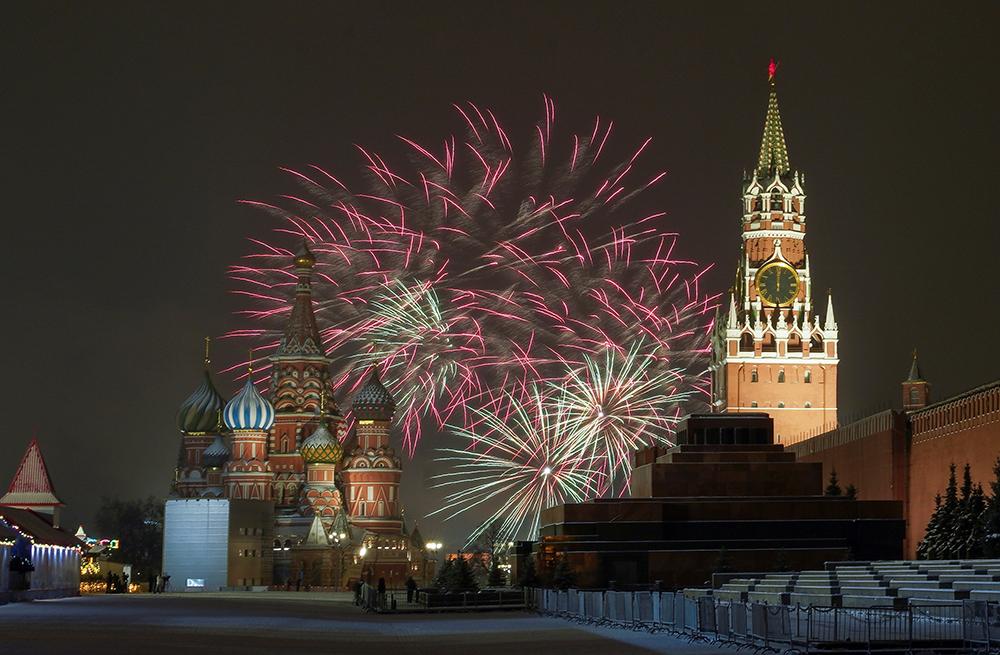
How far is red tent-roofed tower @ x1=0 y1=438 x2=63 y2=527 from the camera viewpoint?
224 ft

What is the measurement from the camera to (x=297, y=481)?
94750 millimetres

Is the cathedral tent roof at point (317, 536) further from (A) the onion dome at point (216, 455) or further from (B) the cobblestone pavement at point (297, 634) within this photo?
(B) the cobblestone pavement at point (297, 634)

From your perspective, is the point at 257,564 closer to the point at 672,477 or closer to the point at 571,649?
the point at 672,477

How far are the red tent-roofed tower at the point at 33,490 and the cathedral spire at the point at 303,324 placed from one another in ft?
91.5

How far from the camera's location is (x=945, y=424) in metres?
54.4

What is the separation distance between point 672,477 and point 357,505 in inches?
1811

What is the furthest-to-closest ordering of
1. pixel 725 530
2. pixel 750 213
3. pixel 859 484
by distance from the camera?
1. pixel 750 213
2. pixel 859 484
3. pixel 725 530

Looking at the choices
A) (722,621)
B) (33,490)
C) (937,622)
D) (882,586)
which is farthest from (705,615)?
(33,490)

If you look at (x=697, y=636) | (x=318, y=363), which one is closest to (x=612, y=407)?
(x=697, y=636)

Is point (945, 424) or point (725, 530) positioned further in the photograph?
point (945, 424)

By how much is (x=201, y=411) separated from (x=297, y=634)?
246 feet

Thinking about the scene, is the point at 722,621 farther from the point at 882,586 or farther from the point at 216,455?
the point at 216,455

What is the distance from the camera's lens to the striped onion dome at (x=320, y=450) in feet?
305

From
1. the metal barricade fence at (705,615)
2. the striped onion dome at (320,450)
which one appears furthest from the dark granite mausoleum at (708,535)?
the striped onion dome at (320,450)
